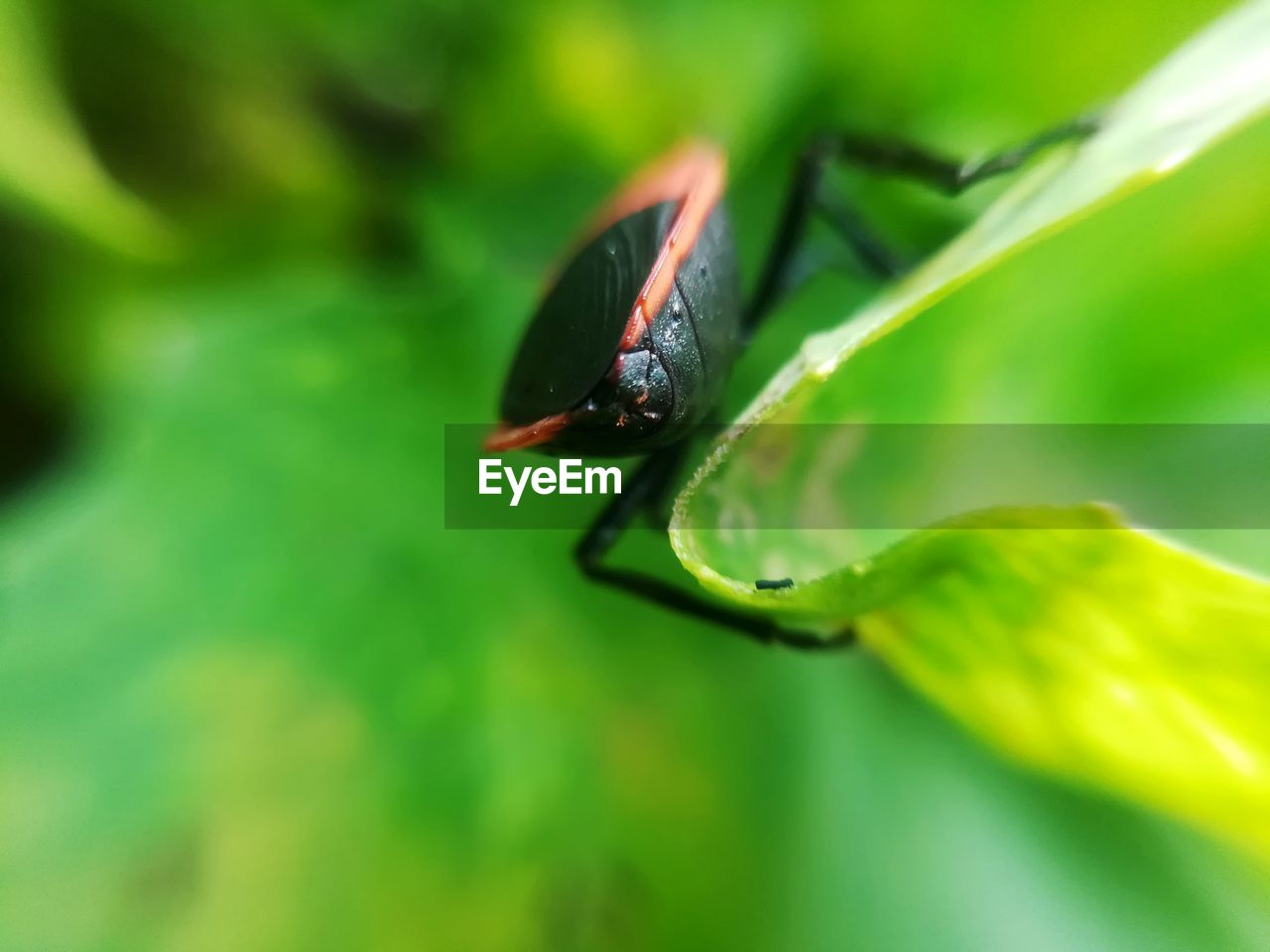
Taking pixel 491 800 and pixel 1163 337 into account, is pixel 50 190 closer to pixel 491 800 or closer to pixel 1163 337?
pixel 491 800

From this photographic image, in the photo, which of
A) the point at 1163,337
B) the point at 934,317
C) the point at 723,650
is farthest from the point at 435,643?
the point at 1163,337

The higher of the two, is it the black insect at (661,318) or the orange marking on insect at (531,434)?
the black insect at (661,318)

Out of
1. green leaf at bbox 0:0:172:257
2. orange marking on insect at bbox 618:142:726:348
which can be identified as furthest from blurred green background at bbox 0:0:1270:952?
orange marking on insect at bbox 618:142:726:348

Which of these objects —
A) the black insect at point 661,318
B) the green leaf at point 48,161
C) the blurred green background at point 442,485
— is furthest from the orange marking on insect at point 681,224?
the green leaf at point 48,161

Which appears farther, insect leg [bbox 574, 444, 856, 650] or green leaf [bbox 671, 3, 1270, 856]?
insect leg [bbox 574, 444, 856, 650]

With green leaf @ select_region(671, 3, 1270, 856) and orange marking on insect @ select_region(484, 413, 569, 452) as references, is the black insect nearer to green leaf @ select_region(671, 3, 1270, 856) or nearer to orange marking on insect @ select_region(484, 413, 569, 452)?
orange marking on insect @ select_region(484, 413, 569, 452)

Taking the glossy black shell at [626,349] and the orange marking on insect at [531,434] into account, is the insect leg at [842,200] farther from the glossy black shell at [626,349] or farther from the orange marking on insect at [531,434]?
the orange marking on insect at [531,434]
